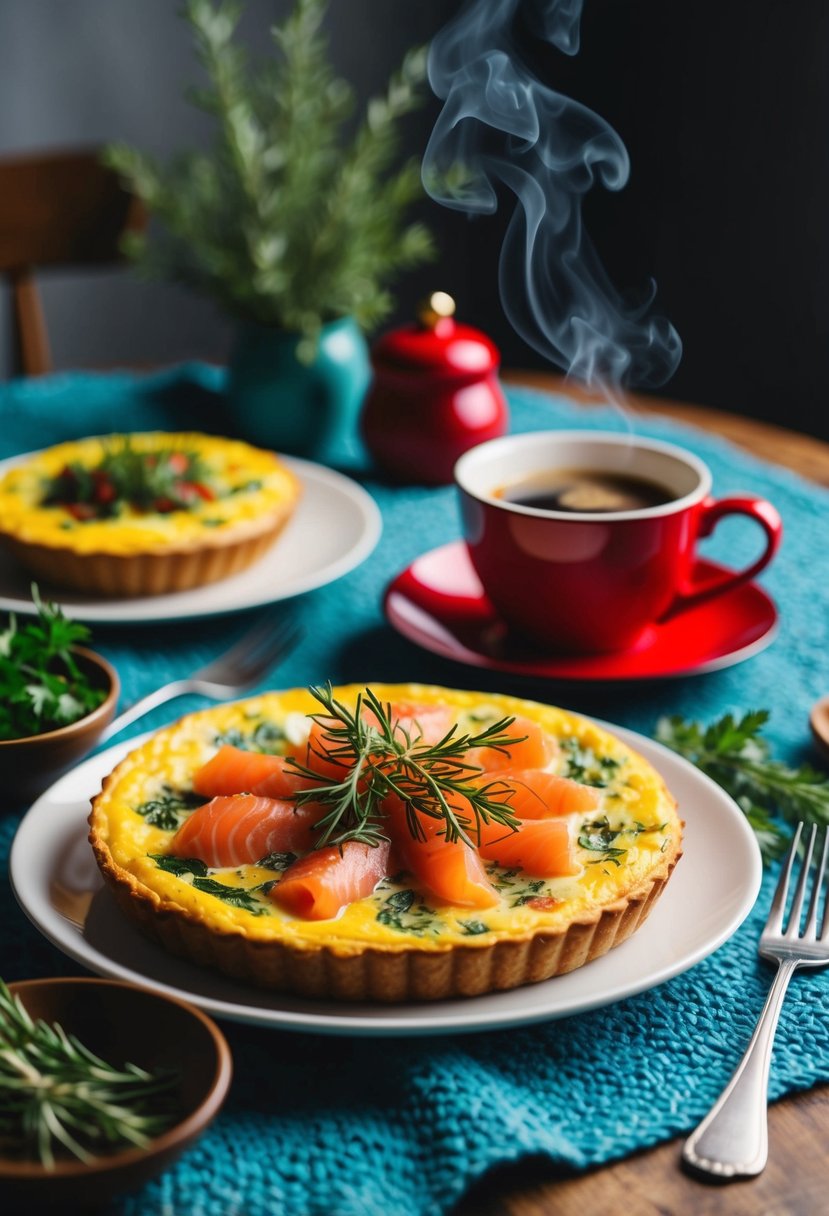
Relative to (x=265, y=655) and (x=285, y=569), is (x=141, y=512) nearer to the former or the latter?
(x=285, y=569)

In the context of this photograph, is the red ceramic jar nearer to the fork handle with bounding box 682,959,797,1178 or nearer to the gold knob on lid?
the gold knob on lid

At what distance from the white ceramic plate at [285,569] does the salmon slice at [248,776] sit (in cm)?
87

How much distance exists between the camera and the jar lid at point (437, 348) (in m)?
3.51

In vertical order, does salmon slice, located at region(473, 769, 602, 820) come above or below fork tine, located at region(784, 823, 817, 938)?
above

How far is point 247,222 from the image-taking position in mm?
3809

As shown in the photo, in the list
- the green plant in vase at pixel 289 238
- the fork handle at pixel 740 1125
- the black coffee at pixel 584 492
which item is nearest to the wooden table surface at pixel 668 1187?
the fork handle at pixel 740 1125

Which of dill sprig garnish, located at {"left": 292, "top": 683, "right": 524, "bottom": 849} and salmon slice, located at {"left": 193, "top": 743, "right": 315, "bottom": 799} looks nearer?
Result: dill sprig garnish, located at {"left": 292, "top": 683, "right": 524, "bottom": 849}

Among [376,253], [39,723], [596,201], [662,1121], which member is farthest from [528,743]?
[596,201]

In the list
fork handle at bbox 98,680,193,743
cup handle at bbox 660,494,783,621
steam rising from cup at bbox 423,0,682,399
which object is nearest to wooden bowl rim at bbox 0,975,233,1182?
fork handle at bbox 98,680,193,743

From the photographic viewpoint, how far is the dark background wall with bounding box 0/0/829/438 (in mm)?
5684

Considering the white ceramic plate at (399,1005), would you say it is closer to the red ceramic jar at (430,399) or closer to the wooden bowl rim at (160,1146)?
the wooden bowl rim at (160,1146)

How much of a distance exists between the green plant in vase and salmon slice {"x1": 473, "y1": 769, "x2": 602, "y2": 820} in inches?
81.5

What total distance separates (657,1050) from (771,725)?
98 cm

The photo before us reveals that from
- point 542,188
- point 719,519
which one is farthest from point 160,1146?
point 542,188
